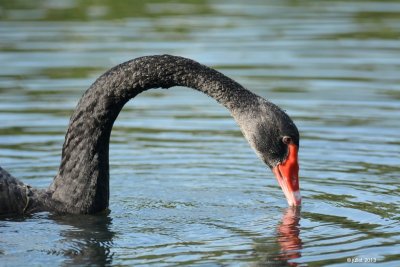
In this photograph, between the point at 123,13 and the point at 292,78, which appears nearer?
the point at 292,78

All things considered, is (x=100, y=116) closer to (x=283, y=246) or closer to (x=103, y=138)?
(x=103, y=138)

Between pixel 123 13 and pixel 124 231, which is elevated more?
pixel 123 13

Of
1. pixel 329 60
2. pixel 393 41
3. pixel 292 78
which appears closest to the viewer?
pixel 292 78

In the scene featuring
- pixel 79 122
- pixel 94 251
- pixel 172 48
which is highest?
pixel 172 48

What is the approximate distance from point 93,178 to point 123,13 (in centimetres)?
1057

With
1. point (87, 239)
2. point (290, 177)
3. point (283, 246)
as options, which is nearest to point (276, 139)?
point (290, 177)

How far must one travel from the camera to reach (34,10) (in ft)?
65.6

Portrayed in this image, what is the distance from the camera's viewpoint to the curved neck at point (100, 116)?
8.98 meters

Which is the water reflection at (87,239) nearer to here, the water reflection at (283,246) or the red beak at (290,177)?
the water reflection at (283,246)

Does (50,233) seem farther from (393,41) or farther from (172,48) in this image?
(393,41)

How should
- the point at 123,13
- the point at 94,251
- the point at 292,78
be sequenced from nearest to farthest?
the point at 94,251 < the point at 292,78 < the point at 123,13

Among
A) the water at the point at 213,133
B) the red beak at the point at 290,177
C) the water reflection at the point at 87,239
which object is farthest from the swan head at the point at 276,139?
the water reflection at the point at 87,239

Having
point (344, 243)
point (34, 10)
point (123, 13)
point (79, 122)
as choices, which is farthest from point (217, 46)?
point (344, 243)

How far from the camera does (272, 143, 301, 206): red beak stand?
877 centimetres
